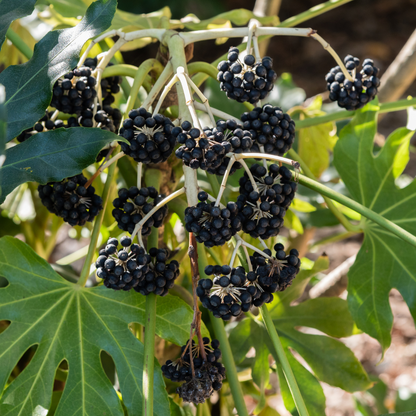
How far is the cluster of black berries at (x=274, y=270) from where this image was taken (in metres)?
0.55

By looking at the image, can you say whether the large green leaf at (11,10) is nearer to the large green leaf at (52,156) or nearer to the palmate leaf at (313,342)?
the large green leaf at (52,156)

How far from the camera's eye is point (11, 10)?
0.62 metres

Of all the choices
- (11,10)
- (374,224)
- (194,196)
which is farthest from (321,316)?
(11,10)

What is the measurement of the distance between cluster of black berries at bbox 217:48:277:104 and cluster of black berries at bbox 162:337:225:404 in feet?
1.16

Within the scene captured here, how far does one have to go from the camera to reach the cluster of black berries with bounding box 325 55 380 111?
762 millimetres

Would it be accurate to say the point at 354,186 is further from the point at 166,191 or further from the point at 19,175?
the point at 19,175

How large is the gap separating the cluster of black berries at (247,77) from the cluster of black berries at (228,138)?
8cm

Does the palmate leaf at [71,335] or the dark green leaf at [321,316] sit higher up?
the palmate leaf at [71,335]

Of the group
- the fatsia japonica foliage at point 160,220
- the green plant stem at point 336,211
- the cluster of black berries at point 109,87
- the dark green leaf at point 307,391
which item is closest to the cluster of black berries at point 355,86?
the fatsia japonica foliage at point 160,220

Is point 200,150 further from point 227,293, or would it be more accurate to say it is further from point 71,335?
point 71,335

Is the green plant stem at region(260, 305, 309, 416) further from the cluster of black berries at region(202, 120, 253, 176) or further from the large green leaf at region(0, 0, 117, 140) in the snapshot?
the large green leaf at region(0, 0, 117, 140)

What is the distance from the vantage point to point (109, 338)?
2.18 feet

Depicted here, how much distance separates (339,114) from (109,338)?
60 cm

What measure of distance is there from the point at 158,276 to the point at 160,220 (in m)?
0.08
